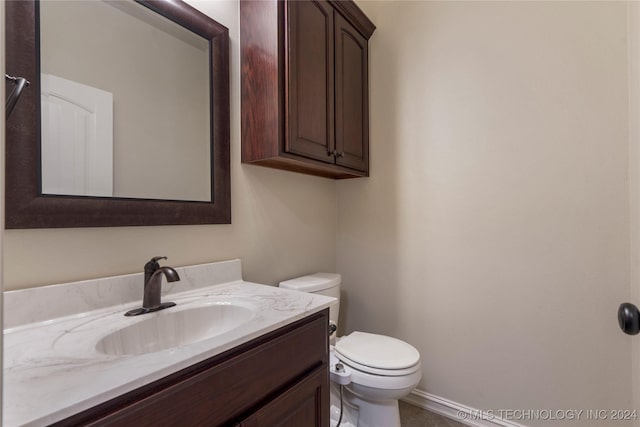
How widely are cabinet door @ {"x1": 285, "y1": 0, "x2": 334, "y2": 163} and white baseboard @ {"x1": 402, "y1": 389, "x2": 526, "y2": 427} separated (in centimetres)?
145

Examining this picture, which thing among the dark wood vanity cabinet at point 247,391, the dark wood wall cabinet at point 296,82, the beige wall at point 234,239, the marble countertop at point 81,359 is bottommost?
the dark wood vanity cabinet at point 247,391

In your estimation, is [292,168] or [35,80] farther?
[292,168]

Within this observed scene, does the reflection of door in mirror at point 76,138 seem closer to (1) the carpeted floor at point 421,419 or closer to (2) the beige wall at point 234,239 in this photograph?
(2) the beige wall at point 234,239

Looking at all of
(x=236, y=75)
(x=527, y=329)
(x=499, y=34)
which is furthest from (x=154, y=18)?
(x=527, y=329)

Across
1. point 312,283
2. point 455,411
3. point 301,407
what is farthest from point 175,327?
point 455,411

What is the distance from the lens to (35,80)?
78 cm

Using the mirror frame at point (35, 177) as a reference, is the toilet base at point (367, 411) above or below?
below

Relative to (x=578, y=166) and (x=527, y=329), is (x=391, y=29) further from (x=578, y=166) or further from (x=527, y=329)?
(x=527, y=329)

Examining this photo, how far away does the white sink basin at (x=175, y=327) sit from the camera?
78cm

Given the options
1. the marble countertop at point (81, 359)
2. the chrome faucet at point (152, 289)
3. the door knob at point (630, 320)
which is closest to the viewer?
the marble countertop at point (81, 359)

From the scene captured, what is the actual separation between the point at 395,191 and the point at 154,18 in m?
1.41

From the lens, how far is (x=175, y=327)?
915 mm

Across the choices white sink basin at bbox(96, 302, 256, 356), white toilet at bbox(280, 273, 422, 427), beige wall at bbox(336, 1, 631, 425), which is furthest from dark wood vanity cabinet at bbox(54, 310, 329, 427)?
beige wall at bbox(336, 1, 631, 425)

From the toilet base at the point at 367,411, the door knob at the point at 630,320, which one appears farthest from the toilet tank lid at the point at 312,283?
the door knob at the point at 630,320
